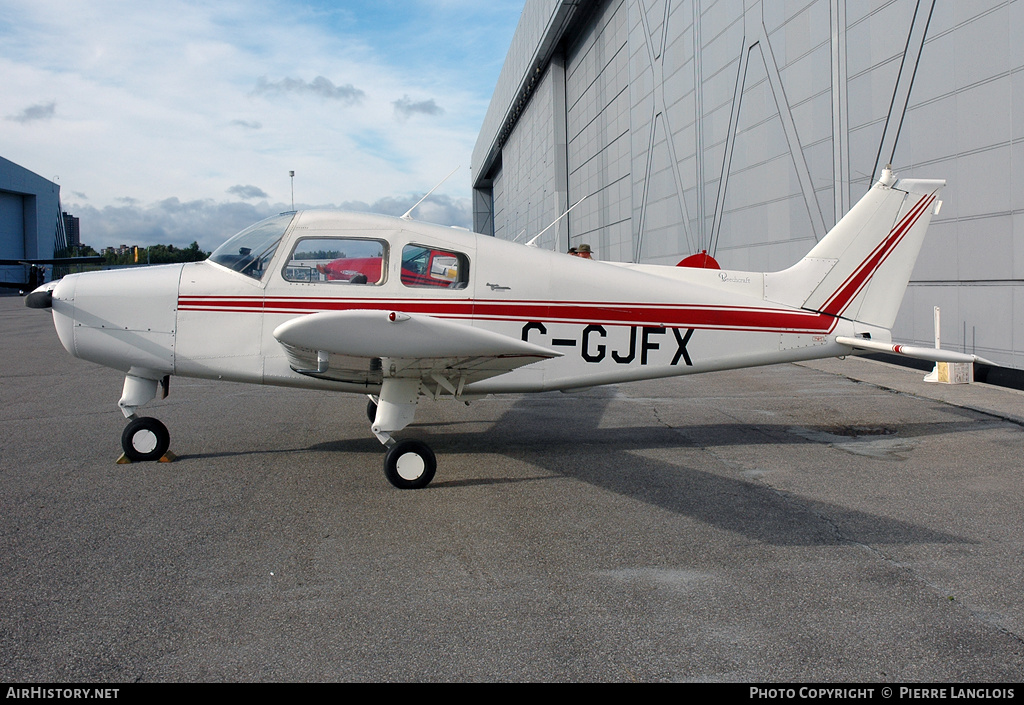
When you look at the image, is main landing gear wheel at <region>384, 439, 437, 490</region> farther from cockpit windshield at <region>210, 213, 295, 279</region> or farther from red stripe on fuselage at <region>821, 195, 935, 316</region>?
red stripe on fuselage at <region>821, 195, 935, 316</region>

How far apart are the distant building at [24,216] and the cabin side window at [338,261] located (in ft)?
252

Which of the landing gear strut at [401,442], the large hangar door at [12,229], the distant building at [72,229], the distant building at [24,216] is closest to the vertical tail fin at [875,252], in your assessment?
the landing gear strut at [401,442]

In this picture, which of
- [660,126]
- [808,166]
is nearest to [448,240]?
[808,166]

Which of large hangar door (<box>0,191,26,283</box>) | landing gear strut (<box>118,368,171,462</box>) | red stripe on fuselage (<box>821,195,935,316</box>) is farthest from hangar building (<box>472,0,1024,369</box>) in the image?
large hangar door (<box>0,191,26,283</box>)

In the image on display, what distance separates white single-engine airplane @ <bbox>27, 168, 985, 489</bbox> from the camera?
5977 mm

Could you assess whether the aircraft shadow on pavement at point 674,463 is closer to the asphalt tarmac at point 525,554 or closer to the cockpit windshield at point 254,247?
the asphalt tarmac at point 525,554

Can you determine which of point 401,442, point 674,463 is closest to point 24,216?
point 401,442

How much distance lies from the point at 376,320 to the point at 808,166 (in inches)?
496

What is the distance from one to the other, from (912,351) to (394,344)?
442 centimetres

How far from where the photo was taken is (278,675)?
277 cm

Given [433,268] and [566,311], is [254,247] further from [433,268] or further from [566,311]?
[566,311]

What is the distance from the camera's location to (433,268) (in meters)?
6.11

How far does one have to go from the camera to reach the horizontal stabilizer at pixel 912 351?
607 centimetres

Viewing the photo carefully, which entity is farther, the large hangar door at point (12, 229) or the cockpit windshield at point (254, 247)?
the large hangar door at point (12, 229)
